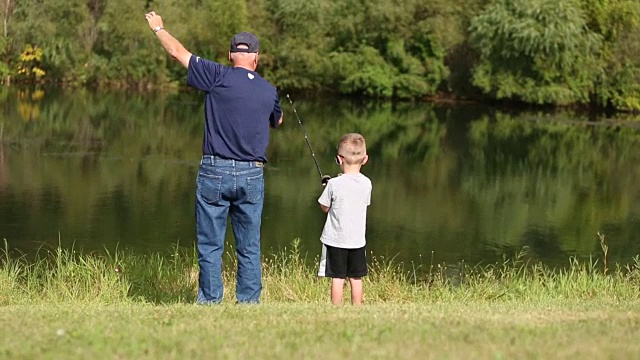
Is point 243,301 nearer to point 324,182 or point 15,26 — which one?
point 324,182

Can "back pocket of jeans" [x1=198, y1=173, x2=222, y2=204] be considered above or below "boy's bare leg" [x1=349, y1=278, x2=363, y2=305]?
above

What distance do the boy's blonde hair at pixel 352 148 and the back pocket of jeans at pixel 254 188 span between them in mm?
589

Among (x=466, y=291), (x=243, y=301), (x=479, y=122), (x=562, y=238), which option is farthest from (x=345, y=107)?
(x=243, y=301)

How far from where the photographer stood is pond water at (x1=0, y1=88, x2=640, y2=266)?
15617 mm

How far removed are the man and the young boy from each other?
0.51 meters

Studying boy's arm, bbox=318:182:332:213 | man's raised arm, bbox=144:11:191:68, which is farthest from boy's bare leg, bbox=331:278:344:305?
man's raised arm, bbox=144:11:191:68

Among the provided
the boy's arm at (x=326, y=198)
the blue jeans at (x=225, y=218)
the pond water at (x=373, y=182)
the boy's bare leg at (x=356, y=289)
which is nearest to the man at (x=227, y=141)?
the blue jeans at (x=225, y=218)

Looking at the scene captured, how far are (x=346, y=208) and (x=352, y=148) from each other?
16.2 inches

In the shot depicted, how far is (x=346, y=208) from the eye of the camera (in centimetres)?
703

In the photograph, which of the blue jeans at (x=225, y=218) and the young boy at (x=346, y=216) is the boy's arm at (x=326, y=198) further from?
the blue jeans at (x=225, y=218)

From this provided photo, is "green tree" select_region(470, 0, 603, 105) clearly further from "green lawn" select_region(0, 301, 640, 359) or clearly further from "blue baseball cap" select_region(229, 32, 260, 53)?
"green lawn" select_region(0, 301, 640, 359)

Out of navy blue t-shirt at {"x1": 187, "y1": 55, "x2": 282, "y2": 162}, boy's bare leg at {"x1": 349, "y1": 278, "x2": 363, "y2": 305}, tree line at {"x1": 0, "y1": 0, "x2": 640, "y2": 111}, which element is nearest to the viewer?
navy blue t-shirt at {"x1": 187, "y1": 55, "x2": 282, "y2": 162}

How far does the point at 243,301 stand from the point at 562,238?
10.6 m

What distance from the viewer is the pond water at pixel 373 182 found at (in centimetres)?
1562
